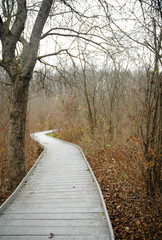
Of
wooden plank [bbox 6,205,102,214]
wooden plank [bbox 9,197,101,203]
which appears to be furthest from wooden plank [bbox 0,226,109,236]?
wooden plank [bbox 9,197,101,203]

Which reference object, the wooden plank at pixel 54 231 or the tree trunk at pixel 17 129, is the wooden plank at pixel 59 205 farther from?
the tree trunk at pixel 17 129

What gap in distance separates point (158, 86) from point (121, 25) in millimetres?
2259

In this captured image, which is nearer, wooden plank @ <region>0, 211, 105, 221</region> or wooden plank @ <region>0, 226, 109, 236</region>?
wooden plank @ <region>0, 226, 109, 236</region>

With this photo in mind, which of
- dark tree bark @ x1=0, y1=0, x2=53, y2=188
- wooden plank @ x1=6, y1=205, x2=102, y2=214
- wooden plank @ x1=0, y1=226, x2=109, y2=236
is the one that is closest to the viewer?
wooden plank @ x1=0, y1=226, x2=109, y2=236

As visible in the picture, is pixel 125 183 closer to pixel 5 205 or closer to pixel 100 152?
pixel 100 152

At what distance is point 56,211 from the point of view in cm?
291

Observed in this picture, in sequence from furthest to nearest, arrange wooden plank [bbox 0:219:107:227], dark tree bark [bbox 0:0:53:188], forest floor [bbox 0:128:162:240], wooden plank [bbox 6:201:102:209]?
dark tree bark [bbox 0:0:53:188] → wooden plank [bbox 6:201:102:209] → forest floor [bbox 0:128:162:240] → wooden plank [bbox 0:219:107:227]

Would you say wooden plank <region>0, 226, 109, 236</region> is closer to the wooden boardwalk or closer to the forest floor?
the wooden boardwalk

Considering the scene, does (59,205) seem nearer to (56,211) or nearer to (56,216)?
(56,211)

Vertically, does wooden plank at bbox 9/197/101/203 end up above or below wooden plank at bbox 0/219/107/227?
above

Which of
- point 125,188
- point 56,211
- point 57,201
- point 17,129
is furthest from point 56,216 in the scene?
point 17,129

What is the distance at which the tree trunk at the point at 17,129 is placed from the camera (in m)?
4.16

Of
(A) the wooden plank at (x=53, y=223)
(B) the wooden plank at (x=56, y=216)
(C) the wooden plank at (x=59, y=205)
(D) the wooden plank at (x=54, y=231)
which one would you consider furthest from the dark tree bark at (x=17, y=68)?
(D) the wooden plank at (x=54, y=231)

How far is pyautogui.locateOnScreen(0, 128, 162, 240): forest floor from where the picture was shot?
8.74ft
